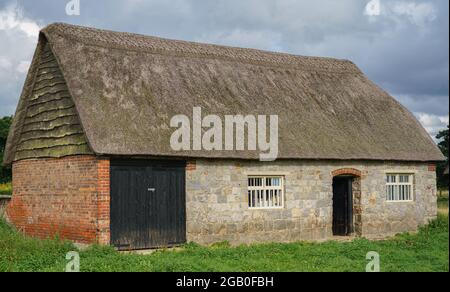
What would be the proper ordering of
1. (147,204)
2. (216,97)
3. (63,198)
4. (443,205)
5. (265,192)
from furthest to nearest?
(443,205) < (216,97) < (265,192) < (63,198) < (147,204)

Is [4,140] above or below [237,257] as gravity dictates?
above

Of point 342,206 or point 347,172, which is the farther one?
point 342,206

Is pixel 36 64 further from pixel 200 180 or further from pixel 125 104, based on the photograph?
pixel 200 180

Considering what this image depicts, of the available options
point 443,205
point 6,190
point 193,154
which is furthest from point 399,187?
point 6,190

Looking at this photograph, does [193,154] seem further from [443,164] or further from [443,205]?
[443,164]

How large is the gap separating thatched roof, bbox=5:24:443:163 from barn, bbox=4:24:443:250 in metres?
0.05

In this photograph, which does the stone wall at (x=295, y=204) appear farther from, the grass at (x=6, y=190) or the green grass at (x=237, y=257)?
the grass at (x=6, y=190)

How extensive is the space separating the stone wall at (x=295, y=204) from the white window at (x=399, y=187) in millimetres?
217

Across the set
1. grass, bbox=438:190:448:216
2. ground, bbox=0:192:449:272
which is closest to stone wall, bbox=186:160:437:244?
ground, bbox=0:192:449:272

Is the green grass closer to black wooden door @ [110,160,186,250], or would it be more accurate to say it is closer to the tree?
black wooden door @ [110,160,186,250]

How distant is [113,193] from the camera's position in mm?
Result: 16078

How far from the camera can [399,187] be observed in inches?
865

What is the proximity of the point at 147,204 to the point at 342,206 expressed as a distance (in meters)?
7.60

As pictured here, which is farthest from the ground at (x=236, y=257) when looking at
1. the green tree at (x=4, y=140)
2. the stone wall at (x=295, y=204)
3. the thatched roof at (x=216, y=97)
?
the green tree at (x=4, y=140)
